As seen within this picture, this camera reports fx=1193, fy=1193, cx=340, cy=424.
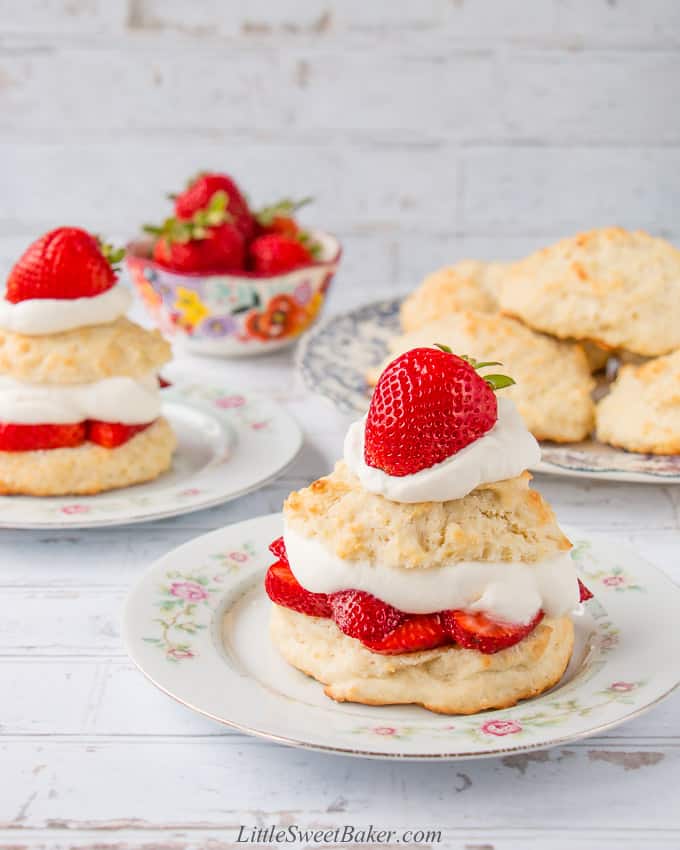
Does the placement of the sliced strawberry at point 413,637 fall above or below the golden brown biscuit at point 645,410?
above

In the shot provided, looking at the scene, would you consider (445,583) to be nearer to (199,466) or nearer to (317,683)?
(317,683)

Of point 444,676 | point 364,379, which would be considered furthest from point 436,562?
point 364,379

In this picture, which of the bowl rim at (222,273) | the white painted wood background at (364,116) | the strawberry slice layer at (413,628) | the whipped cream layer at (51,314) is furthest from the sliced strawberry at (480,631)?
the white painted wood background at (364,116)

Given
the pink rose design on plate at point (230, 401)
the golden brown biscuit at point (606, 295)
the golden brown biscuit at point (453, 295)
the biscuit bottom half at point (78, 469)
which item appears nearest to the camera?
the biscuit bottom half at point (78, 469)

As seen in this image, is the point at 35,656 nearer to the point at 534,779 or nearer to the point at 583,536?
the point at 534,779

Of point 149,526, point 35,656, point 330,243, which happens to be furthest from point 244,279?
point 35,656

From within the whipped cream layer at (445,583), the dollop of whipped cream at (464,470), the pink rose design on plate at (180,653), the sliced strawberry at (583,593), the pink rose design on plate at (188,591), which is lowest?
the pink rose design on plate at (188,591)

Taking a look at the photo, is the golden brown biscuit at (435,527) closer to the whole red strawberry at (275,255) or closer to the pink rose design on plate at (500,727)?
the pink rose design on plate at (500,727)

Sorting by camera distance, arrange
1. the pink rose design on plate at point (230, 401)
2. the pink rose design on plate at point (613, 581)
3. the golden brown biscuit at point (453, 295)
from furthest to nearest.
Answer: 1. the golden brown biscuit at point (453, 295)
2. the pink rose design on plate at point (230, 401)
3. the pink rose design on plate at point (613, 581)
